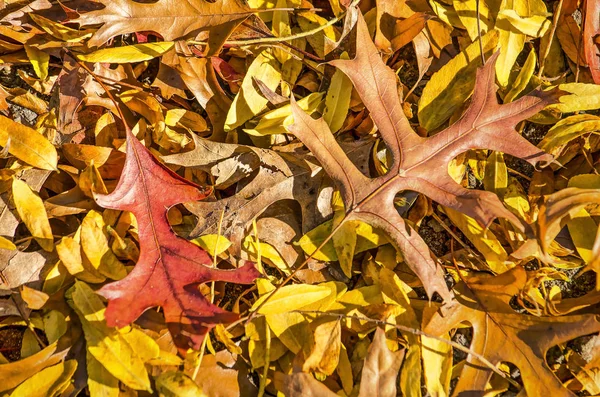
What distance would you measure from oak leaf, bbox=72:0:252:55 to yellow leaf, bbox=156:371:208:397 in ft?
2.13

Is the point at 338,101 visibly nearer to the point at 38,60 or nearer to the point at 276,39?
the point at 276,39

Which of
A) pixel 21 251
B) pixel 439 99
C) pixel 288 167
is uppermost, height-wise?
pixel 439 99

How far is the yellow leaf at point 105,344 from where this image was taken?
3.04ft

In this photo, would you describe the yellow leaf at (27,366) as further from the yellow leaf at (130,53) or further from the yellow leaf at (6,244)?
the yellow leaf at (130,53)

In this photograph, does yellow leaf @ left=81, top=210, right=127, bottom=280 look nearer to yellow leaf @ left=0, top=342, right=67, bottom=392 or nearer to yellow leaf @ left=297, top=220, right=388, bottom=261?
yellow leaf @ left=0, top=342, right=67, bottom=392

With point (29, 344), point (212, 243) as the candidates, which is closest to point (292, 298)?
point (212, 243)

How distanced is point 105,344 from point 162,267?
173 millimetres

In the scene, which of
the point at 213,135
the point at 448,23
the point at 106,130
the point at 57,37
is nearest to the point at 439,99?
the point at 448,23

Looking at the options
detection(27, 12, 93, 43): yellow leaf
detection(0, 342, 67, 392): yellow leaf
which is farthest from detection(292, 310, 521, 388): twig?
detection(27, 12, 93, 43): yellow leaf

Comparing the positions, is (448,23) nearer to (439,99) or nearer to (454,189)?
(439,99)

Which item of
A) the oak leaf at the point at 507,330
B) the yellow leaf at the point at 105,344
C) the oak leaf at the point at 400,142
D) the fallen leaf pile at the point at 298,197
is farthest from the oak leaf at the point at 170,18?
the oak leaf at the point at 507,330

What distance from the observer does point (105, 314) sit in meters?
0.90

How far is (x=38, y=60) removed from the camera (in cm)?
112

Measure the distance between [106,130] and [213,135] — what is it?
230 mm
